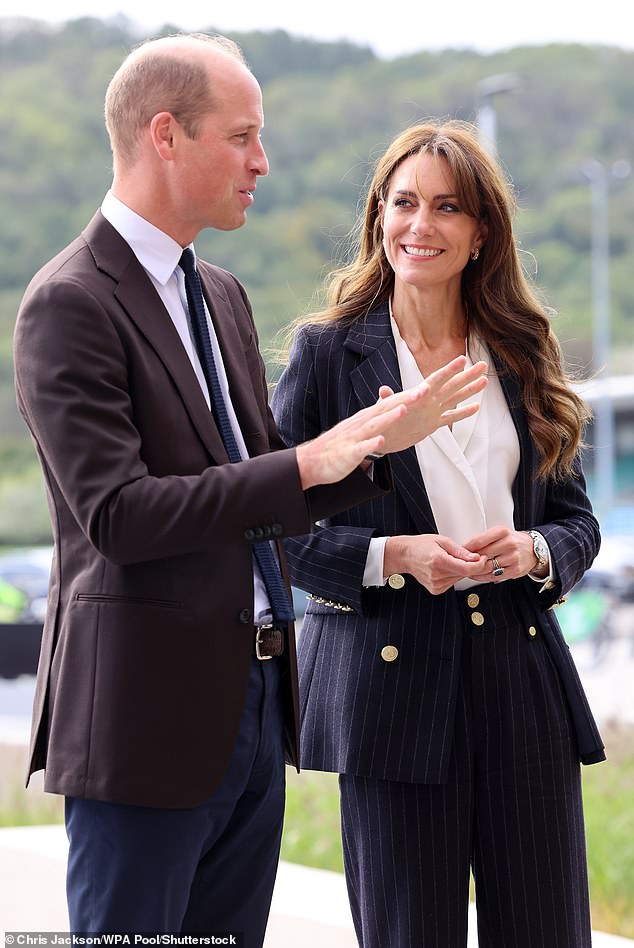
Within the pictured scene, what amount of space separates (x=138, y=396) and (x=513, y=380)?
2.79 feet

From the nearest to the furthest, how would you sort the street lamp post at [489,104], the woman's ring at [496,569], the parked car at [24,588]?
1. the woman's ring at [496,569]
2. the street lamp post at [489,104]
3. the parked car at [24,588]

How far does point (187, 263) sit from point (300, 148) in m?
15.6

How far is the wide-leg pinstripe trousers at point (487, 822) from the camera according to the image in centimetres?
204

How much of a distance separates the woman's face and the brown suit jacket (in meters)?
0.63

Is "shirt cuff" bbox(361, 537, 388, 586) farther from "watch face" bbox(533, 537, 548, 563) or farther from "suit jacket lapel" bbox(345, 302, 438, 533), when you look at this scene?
"watch face" bbox(533, 537, 548, 563)

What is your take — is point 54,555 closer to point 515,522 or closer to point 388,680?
point 388,680

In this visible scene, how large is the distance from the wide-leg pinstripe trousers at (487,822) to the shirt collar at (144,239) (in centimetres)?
79

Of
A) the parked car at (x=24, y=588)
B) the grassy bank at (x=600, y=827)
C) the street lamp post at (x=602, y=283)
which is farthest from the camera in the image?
the street lamp post at (x=602, y=283)

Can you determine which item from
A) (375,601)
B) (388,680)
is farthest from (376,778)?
(375,601)

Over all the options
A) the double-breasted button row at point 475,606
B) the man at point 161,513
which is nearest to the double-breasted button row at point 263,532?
the man at point 161,513

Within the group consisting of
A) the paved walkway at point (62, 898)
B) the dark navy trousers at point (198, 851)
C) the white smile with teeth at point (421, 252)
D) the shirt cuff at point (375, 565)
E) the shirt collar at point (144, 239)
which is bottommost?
the paved walkway at point (62, 898)

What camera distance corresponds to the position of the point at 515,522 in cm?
217

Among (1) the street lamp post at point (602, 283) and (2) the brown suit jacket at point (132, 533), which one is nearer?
(2) the brown suit jacket at point (132, 533)

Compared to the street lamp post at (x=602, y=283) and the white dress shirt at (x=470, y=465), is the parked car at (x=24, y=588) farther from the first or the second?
the street lamp post at (x=602, y=283)
